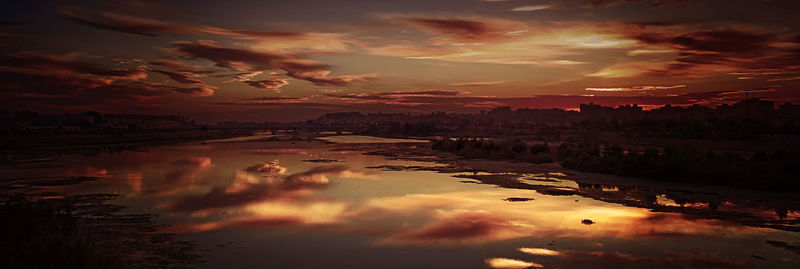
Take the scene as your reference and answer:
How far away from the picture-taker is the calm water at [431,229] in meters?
11.8

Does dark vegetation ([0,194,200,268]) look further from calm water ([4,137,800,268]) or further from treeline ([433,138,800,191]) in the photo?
treeline ([433,138,800,191])

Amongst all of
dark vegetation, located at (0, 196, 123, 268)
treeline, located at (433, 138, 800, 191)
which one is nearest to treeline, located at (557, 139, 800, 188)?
treeline, located at (433, 138, 800, 191)

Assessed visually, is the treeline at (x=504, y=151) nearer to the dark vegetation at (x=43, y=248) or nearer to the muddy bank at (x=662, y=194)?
the muddy bank at (x=662, y=194)

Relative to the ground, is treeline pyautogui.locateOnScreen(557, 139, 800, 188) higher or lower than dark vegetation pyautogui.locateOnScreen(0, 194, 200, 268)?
higher

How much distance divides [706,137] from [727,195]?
48655 millimetres

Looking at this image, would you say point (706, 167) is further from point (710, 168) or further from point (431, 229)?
point (431, 229)

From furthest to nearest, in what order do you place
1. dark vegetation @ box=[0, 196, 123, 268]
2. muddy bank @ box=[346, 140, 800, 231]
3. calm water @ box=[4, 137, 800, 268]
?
muddy bank @ box=[346, 140, 800, 231]
calm water @ box=[4, 137, 800, 268]
dark vegetation @ box=[0, 196, 123, 268]

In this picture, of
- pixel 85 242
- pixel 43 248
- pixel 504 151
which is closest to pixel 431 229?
pixel 85 242

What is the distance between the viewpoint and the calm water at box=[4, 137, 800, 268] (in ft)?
38.9

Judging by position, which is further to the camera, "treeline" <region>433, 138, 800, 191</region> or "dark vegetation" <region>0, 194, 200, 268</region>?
"treeline" <region>433, 138, 800, 191</region>

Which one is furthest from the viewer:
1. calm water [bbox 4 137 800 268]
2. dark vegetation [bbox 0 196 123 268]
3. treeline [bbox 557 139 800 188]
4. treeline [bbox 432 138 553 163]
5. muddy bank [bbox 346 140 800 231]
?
treeline [bbox 432 138 553 163]

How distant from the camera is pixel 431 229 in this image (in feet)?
50.2

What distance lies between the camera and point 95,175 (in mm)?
30203

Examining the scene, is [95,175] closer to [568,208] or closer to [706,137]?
[568,208]
